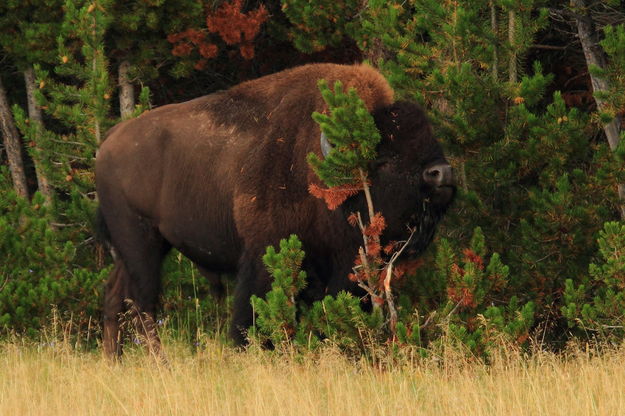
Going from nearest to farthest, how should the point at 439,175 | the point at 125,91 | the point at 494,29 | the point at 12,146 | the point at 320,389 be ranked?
the point at 320,389, the point at 439,175, the point at 494,29, the point at 125,91, the point at 12,146

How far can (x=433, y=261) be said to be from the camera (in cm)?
894

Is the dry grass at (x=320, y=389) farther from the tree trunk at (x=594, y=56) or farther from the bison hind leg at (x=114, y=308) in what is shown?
the tree trunk at (x=594, y=56)

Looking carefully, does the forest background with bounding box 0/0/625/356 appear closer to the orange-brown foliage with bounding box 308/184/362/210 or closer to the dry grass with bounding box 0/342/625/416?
the dry grass with bounding box 0/342/625/416

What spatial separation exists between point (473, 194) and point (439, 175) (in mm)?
1158

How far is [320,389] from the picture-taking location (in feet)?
23.1

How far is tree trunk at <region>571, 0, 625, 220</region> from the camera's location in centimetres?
891

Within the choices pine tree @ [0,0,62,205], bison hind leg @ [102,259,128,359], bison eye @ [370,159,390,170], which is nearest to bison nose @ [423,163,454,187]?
bison eye @ [370,159,390,170]

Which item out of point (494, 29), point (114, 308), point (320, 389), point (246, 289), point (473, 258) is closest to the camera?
point (320, 389)

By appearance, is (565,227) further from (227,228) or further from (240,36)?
(240,36)

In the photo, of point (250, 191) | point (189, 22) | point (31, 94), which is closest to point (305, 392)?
point (250, 191)

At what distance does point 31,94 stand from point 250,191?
6.66 meters

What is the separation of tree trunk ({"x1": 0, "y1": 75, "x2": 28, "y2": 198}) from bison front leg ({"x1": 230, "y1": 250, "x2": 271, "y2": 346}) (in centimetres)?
686

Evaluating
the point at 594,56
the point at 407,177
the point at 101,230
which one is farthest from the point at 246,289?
the point at 594,56

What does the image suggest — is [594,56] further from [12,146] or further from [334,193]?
[12,146]
